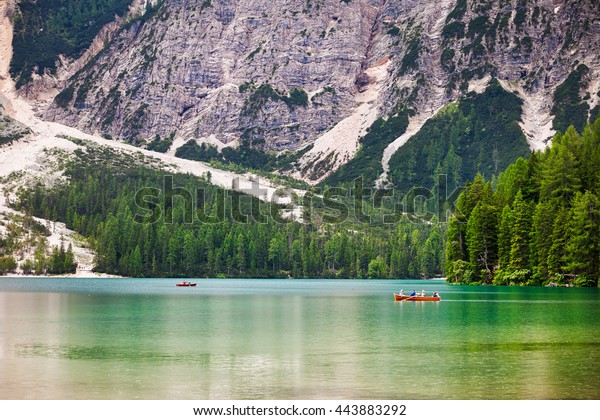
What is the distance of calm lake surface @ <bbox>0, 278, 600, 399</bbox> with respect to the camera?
42.4m

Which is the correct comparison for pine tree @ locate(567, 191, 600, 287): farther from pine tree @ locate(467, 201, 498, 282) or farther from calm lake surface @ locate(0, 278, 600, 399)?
calm lake surface @ locate(0, 278, 600, 399)

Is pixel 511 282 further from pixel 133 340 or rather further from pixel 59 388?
pixel 59 388

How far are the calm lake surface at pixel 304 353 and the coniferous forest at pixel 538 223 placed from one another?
37511mm

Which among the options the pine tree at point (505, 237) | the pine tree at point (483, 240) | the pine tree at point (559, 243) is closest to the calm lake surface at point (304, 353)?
the pine tree at point (559, 243)

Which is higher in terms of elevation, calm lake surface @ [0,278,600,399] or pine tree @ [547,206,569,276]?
pine tree @ [547,206,569,276]

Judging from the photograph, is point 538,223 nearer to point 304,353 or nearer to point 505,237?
point 505,237

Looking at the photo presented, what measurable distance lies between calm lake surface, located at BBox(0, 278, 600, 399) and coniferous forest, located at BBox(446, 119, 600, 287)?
37511mm

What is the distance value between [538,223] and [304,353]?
88413 millimetres

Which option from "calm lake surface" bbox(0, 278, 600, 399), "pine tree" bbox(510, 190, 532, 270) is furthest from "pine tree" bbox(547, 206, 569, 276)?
"calm lake surface" bbox(0, 278, 600, 399)

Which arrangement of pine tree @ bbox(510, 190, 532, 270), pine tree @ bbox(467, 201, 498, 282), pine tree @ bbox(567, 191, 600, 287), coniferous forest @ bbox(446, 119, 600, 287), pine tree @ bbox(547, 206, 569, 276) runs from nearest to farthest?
pine tree @ bbox(567, 191, 600, 287) < coniferous forest @ bbox(446, 119, 600, 287) < pine tree @ bbox(547, 206, 569, 276) < pine tree @ bbox(510, 190, 532, 270) < pine tree @ bbox(467, 201, 498, 282)

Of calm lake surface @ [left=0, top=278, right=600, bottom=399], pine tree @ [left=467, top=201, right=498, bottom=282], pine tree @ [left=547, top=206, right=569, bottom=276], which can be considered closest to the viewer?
calm lake surface @ [left=0, top=278, right=600, bottom=399]

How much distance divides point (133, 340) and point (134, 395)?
74.4 feet

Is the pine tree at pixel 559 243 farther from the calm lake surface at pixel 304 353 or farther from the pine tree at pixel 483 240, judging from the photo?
the calm lake surface at pixel 304 353
